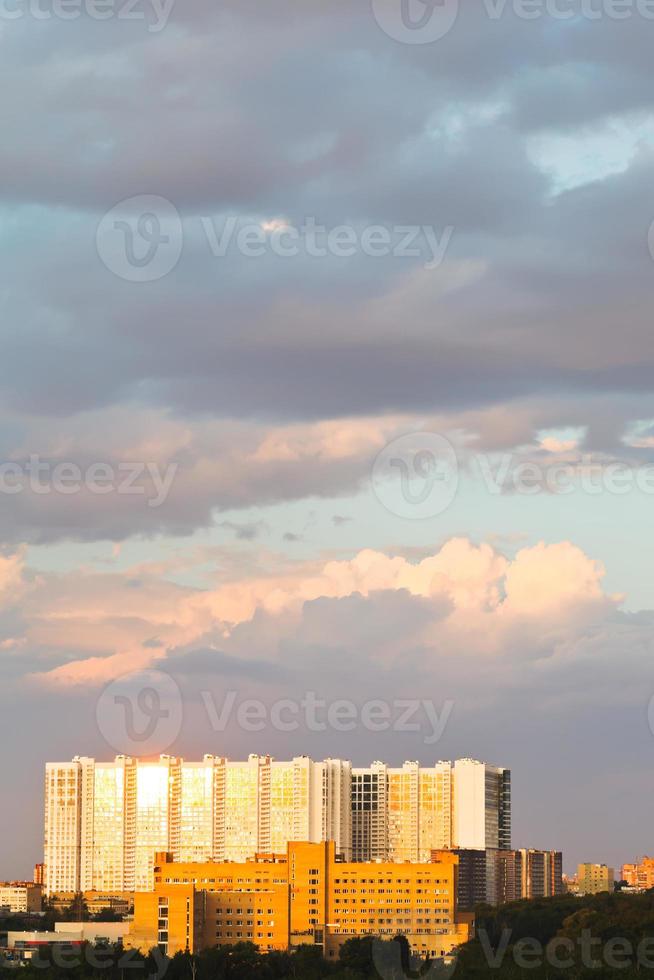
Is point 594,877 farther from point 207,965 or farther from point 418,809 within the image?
point 207,965

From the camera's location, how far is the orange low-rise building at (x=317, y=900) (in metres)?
51.9

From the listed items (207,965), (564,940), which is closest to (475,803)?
(564,940)

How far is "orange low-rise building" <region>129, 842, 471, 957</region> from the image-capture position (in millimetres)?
51906

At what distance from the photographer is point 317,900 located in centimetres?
5569

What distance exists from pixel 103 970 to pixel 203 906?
408 inches

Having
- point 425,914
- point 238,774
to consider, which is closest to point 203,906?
point 425,914

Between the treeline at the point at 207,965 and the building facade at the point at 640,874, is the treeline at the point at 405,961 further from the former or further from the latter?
the building facade at the point at 640,874

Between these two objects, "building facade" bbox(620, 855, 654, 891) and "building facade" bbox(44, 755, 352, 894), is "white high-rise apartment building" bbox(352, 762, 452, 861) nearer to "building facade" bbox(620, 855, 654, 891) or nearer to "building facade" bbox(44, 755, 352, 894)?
"building facade" bbox(44, 755, 352, 894)

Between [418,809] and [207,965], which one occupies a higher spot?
[418,809]

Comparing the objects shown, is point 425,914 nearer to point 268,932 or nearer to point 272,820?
point 268,932

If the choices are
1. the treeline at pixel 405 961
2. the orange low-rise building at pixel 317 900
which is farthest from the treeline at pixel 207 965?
the orange low-rise building at pixel 317 900

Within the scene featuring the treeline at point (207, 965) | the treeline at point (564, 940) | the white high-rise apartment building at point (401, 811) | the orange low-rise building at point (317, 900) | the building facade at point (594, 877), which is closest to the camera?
the treeline at point (564, 940)

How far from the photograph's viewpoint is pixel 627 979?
102ft

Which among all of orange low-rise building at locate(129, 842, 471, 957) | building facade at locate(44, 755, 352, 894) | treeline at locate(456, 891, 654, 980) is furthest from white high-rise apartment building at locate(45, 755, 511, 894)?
orange low-rise building at locate(129, 842, 471, 957)
